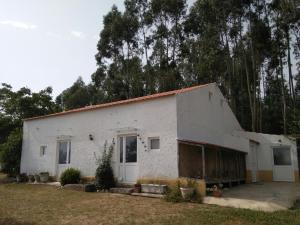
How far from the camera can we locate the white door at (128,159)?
14.9m

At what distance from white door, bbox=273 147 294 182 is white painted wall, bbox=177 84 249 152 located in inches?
97.3

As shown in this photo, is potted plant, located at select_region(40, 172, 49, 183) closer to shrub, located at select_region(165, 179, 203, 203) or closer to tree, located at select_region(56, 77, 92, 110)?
shrub, located at select_region(165, 179, 203, 203)

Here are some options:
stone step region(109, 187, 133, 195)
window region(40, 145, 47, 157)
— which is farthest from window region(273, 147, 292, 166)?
window region(40, 145, 47, 157)

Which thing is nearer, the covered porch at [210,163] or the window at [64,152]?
the covered porch at [210,163]

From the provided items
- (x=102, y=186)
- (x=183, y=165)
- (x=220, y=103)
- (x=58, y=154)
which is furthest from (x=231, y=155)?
(x=58, y=154)

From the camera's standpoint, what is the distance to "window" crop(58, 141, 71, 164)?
1798cm

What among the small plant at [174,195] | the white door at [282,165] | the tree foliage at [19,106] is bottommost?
the small plant at [174,195]

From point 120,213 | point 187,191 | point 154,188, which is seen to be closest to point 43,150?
point 154,188

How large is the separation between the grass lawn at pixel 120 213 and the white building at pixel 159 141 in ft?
9.73

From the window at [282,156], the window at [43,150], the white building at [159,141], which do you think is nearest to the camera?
the white building at [159,141]

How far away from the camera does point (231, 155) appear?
19.3m

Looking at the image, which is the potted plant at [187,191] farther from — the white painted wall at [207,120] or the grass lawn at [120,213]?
the white painted wall at [207,120]

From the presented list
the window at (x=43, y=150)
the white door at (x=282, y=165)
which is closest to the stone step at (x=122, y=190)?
the window at (x=43, y=150)

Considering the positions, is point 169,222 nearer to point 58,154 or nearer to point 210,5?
point 58,154
